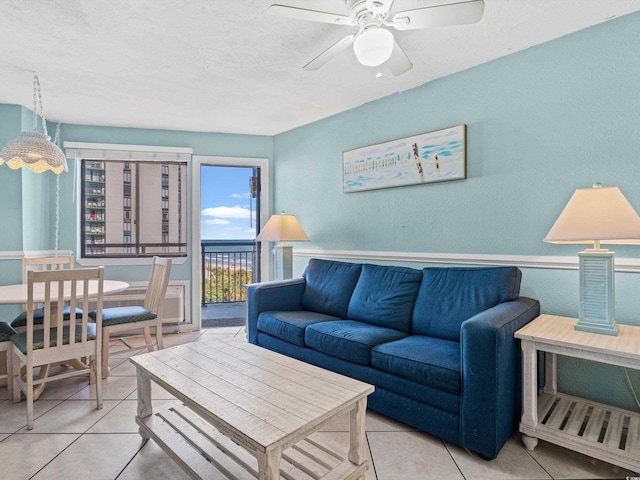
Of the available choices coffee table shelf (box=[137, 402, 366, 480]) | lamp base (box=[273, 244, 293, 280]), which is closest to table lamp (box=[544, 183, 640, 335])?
coffee table shelf (box=[137, 402, 366, 480])

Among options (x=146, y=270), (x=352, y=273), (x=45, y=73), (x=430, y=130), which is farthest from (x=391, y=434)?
(x=45, y=73)

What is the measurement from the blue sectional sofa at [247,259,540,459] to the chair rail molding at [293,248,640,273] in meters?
0.20

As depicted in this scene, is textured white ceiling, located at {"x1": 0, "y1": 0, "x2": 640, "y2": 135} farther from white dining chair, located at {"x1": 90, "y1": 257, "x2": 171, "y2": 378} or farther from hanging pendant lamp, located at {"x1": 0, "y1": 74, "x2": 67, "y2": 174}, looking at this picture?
white dining chair, located at {"x1": 90, "y1": 257, "x2": 171, "y2": 378}

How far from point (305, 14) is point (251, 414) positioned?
5.72 feet

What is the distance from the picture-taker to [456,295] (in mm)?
2344

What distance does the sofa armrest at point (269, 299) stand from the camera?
3101 millimetres

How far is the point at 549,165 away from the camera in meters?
2.26

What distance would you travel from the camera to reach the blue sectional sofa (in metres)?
1.71

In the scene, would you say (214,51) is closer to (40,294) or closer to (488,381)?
(40,294)

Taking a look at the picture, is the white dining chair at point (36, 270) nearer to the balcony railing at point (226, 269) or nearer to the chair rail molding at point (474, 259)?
the balcony railing at point (226, 269)

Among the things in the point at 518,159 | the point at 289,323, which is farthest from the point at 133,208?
the point at 518,159

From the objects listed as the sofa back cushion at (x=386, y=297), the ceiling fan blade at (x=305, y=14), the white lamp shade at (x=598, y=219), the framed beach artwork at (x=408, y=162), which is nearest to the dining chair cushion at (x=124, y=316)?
the sofa back cushion at (x=386, y=297)

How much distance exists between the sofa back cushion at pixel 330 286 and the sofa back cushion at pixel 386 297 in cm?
13

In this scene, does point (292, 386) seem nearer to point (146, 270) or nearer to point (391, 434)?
point (391, 434)
